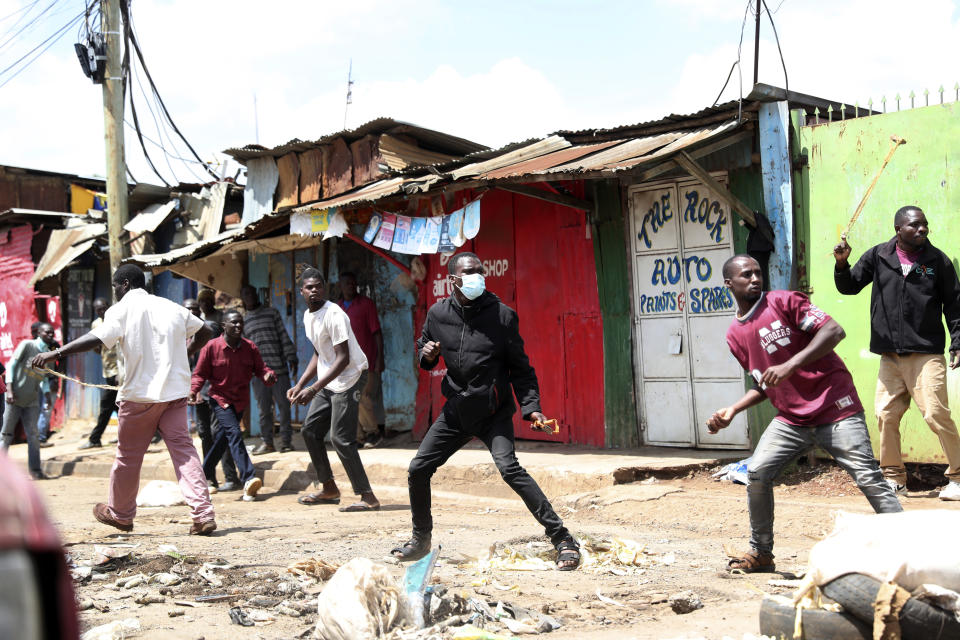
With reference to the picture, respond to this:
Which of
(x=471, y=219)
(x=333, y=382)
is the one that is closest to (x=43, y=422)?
(x=471, y=219)

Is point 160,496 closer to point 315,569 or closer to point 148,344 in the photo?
point 148,344

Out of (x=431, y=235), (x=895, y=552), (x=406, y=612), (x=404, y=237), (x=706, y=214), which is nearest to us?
(x=895, y=552)

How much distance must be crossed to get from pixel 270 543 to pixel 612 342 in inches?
177

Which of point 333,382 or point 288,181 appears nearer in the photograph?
point 333,382

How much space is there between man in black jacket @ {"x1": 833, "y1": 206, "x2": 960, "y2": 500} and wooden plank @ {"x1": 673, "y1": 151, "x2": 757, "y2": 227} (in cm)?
136

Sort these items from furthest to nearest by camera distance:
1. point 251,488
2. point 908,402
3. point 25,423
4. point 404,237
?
point 25,423 < point 404,237 < point 251,488 < point 908,402

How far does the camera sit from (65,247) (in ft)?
55.6

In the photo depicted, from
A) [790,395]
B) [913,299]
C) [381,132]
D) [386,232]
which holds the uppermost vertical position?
[381,132]

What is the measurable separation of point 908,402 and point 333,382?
4.59 metres

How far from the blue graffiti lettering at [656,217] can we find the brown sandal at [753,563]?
4842mm

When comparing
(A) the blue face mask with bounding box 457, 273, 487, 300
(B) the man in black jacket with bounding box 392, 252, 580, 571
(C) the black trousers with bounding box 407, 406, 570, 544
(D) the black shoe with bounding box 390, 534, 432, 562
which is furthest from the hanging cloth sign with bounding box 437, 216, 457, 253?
(D) the black shoe with bounding box 390, 534, 432, 562

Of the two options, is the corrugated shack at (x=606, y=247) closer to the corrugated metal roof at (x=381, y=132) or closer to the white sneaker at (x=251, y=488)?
the corrugated metal roof at (x=381, y=132)

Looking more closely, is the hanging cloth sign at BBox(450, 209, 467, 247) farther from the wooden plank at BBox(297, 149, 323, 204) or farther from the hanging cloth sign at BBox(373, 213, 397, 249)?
the wooden plank at BBox(297, 149, 323, 204)

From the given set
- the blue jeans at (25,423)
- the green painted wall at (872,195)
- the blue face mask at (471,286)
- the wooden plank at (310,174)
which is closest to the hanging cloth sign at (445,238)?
the green painted wall at (872,195)
